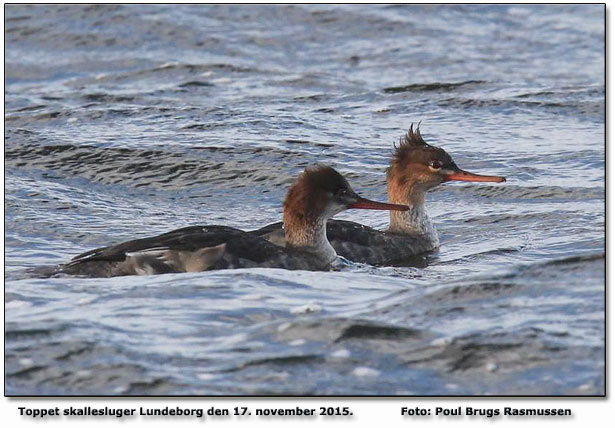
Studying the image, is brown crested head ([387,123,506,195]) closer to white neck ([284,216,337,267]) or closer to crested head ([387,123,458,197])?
crested head ([387,123,458,197])

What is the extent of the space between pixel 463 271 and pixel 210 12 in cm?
1142

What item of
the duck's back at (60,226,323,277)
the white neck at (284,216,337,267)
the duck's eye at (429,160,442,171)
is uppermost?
the duck's eye at (429,160,442,171)

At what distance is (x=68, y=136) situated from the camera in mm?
13492

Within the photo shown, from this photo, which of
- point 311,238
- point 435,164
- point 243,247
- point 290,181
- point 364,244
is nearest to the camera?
point 243,247

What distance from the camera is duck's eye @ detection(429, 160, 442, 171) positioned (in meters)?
10.5

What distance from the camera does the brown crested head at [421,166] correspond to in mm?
10547

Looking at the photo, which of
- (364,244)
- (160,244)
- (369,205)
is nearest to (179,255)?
(160,244)

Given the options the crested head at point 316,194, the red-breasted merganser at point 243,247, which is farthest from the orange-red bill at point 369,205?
the crested head at point 316,194

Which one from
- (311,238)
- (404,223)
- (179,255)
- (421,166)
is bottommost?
(404,223)

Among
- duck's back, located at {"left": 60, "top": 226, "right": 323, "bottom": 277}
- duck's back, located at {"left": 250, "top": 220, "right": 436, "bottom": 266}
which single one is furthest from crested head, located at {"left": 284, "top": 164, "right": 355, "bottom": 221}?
duck's back, located at {"left": 60, "top": 226, "right": 323, "bottom": 277}

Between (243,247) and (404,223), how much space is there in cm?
234

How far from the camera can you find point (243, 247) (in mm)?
8430

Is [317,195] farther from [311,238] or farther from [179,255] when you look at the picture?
[179,255]

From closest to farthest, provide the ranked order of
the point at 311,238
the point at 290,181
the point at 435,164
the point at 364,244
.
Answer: the point at 311,238 < the point at 364,244 < the point at 435,164 < the point at 290,181
